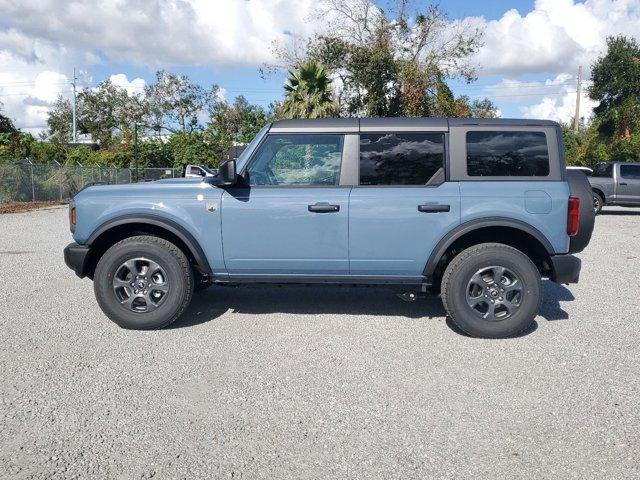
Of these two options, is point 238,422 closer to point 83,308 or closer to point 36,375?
point 36,375

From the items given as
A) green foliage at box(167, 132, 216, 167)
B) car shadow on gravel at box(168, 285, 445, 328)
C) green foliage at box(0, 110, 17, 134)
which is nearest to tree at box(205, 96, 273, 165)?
green foliage at box(167, 132, 216, 167)

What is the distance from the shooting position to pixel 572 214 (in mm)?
4711

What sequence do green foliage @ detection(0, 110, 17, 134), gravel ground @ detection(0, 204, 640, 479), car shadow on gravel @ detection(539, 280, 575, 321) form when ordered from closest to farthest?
gravel ground @ detection(0, 204, 640, 479)
car shadow on gravel @ detection(539, 280, 575, 321)
green foliage @ detection(0, 110, 17, 134)

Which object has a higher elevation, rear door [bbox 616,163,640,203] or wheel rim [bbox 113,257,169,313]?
rear door [bbox 616,163,640,203]

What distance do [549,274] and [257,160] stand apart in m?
2.88

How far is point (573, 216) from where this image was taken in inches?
185

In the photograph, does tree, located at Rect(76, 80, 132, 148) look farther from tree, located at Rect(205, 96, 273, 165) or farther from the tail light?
the tail light

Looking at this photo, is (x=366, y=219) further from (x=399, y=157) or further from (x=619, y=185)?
(x=619, y=185)

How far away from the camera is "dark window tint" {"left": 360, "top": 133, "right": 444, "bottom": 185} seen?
4895 mm

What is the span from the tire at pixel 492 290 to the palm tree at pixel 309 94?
67.6ft

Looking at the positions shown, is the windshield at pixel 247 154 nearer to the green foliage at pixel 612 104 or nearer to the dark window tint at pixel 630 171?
the dark window tint at pixel 630 171

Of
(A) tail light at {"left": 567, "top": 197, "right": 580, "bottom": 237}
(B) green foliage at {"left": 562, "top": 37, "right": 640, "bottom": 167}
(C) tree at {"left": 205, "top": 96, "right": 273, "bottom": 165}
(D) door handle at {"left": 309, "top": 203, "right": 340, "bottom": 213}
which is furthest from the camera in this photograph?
(C) tree at {"left": 205, "top": 96, "right": 273, "bottom": 165}

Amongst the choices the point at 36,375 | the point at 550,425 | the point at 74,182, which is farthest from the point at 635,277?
the point at 74,182

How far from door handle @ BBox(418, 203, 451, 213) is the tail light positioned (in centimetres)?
104
